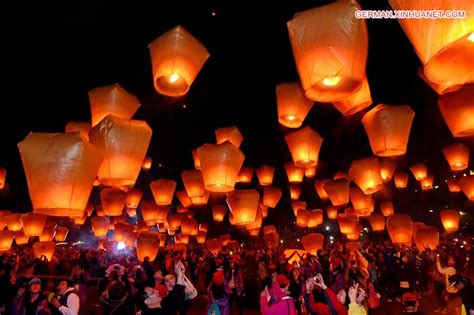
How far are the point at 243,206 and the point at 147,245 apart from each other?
17.1 feet

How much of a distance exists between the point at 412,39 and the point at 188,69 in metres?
2.63

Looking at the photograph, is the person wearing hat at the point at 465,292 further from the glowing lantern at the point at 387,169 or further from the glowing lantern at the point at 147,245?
the glowing lantern at the point at 147,245

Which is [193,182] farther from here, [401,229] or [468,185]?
[468,185]

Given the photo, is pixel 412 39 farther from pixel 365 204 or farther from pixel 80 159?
pixel 365 204

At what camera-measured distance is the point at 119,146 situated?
170 inches

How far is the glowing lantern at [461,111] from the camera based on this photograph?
454cm

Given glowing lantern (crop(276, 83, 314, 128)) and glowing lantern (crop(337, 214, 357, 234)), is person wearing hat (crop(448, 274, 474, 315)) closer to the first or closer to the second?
glowing lantern (crop(276, 83, 314, 128))

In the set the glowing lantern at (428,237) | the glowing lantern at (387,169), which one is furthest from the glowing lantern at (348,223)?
the glowing lantern at (387,169)

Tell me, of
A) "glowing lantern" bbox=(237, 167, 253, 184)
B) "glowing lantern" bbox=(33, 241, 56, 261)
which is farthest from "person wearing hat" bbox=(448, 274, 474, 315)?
"glowing lantern" bbox=(33, 241, 56, 261)

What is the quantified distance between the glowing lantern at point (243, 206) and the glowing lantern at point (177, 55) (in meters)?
3.61

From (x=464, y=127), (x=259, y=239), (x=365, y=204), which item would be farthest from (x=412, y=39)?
(x=259, y=239)

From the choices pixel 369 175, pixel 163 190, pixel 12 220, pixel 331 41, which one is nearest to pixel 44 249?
pixel 12 220

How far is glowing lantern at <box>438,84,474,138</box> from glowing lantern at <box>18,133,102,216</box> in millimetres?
4155

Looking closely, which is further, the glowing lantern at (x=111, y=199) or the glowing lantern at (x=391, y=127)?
the glowing lantern at (x=111, y=199)
